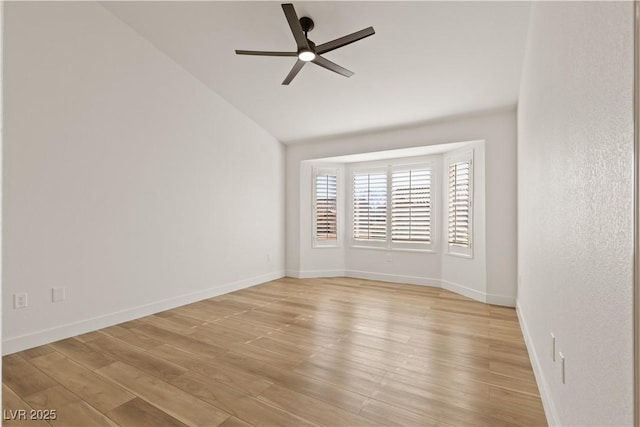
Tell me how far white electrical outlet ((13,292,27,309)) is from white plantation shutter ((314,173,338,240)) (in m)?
3.84

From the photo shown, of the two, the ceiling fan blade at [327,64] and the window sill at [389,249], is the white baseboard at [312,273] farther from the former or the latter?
the ceiling fan blade at [327,64]

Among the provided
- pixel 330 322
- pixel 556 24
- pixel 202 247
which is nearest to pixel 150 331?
pixel 202 247

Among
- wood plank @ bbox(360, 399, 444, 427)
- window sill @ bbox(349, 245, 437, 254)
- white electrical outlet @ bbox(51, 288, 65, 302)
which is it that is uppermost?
window sill @ bbox(349, 245, 437, 254)

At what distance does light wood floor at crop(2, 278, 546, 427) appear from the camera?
1858 millimetres

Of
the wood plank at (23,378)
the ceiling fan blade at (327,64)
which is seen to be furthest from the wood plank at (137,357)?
the ceiling fan blade at (327,64)

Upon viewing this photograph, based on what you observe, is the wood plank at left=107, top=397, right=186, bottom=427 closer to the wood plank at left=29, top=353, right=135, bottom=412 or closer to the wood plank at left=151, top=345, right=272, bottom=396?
the wood plank at left=29, top=353, right=135, bottom=412

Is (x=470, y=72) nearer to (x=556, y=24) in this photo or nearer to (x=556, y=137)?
(x=556, y=24)

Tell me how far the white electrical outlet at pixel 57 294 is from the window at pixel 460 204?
4.48 metres

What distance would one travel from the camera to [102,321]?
320 cm

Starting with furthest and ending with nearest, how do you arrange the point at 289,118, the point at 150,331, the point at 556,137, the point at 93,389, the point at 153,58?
the point at 289,118
the point at 153,58
the point at 150,331
the point at 93,389
the point at 556,137

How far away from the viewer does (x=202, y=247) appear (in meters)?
4.25

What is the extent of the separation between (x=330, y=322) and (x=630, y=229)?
279cm

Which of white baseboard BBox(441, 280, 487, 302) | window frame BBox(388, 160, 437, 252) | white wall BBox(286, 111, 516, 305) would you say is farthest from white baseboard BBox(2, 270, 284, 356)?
white baseboard BBox(441, 280, 487, 302)

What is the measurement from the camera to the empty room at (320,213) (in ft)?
4.30
